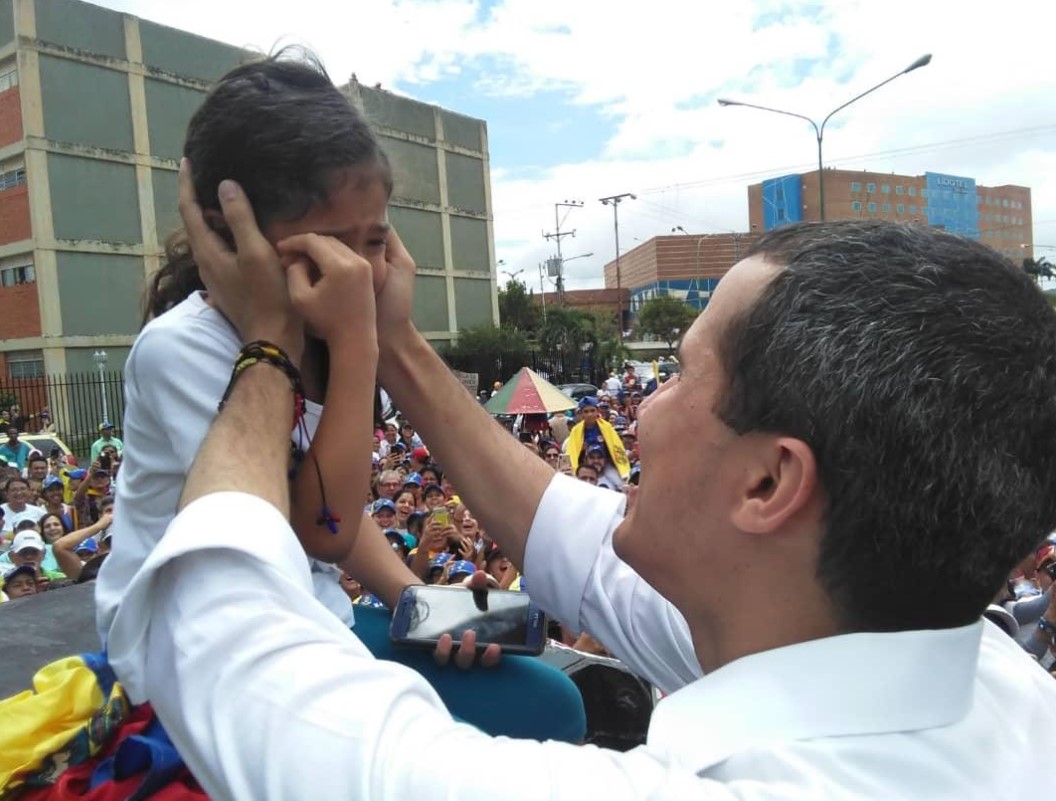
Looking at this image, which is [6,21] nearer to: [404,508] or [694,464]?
[404,508]

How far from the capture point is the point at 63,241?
87.5 feet

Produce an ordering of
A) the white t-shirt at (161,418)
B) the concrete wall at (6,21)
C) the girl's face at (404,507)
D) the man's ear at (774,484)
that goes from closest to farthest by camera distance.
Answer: the man's ear at (774,484)
the white t-shirt at (161,418)
the girl's face at (404,507)
the concrete wall at (6,21)

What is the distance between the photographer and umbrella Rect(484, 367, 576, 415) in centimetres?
1339

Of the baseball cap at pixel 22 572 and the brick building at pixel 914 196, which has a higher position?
the brick building at pixel 914 196

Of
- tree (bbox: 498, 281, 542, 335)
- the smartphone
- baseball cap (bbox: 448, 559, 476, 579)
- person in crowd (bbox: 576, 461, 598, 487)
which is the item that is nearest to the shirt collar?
the smartphone

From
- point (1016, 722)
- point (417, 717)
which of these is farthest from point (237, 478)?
point (1016, 722)

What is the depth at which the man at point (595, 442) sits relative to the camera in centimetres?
857

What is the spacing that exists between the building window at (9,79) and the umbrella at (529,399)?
21527mm

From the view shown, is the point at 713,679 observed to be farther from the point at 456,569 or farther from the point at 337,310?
the point at 456,569

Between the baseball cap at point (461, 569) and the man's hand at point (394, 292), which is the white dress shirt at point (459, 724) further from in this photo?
the baseball cap at point (461, 569)

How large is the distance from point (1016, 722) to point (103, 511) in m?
9.43

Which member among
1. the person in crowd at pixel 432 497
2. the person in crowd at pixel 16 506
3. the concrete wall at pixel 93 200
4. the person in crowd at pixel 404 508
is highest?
the concrete wall at pixel 93 200

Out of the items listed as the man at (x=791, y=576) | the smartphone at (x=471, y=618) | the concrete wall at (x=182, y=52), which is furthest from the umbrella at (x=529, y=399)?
the concrete wall at (x=182, y=52)

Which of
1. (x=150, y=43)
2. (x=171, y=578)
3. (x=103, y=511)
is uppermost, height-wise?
(x=150, y=43)
